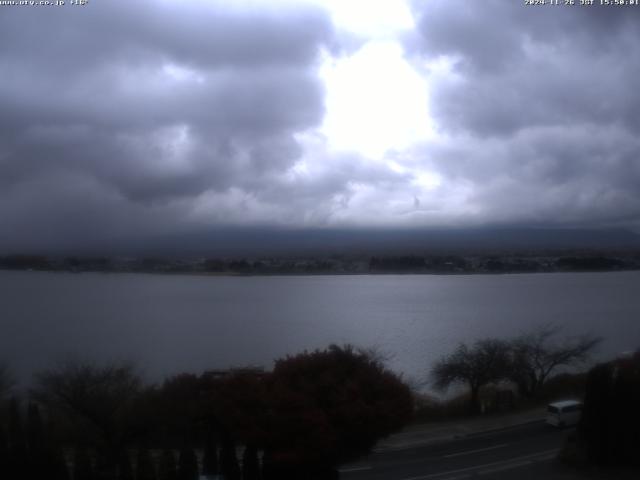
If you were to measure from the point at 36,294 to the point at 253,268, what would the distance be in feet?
85.9

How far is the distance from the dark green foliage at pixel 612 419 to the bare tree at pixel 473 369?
39.4 feet

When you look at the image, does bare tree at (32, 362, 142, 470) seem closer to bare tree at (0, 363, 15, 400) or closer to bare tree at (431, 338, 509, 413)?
bare tree at (0, 363, 15, 400)

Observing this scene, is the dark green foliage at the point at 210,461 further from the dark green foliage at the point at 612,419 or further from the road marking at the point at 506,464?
the dark green foliage at the point at 612,419

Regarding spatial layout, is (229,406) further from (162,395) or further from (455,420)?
(455,420)

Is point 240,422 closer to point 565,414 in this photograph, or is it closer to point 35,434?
point 35,434

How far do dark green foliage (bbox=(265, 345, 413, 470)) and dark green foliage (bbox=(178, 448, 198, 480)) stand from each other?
1635mm

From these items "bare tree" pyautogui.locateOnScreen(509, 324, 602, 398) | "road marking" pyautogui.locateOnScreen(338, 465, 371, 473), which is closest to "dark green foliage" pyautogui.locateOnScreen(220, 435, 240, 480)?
"road marking" pyautogui.locateOnScreen(338, 465, 371, 473)

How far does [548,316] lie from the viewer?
63.8 metres

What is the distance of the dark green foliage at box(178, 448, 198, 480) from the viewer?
15.0 m

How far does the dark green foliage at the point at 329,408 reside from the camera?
572 inches

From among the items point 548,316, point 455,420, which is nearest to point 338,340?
point 455,420

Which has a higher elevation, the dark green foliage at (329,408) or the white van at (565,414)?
the dark green foliage at (329,408)

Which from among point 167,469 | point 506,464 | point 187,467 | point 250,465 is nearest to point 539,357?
point 506,464

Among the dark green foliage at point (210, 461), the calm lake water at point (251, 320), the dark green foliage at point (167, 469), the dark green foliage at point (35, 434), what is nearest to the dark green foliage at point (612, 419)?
the dark green foliage at point (210, 461)
